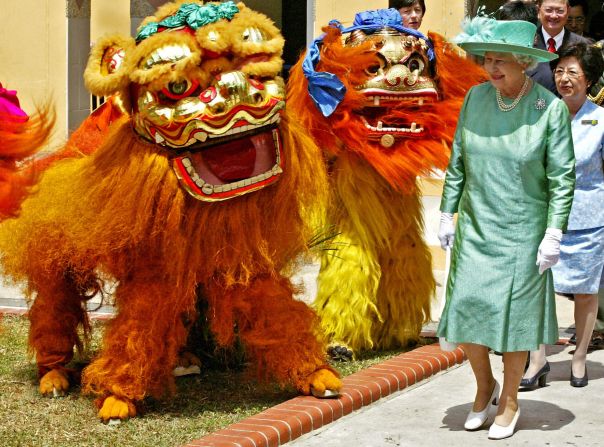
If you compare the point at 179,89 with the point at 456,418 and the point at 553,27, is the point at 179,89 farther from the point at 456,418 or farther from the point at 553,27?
the point at 553,27

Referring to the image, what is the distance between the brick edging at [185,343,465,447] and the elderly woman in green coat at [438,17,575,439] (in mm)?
682

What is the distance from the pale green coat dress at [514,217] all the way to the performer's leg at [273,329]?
0.70 meters

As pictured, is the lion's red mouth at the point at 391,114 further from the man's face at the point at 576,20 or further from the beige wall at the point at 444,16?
the beige wall at the point at 444,16

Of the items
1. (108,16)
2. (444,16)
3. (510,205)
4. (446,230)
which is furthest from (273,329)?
(108,16)

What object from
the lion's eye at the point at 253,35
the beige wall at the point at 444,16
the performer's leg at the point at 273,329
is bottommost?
the performer's leg at the point at 273,329

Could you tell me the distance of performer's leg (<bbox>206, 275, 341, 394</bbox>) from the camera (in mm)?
4906

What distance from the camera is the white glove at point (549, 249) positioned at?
14.7ft

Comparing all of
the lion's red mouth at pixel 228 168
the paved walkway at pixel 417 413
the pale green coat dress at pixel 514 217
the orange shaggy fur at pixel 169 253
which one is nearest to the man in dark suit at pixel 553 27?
the paved walkway at pixel 417 413

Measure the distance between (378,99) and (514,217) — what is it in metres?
1.42

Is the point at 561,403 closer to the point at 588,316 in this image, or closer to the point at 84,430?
the point at 588,316

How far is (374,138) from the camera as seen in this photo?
5.80m

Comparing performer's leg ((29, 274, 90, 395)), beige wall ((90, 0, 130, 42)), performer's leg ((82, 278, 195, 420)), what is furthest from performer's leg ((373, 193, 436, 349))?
beige wall ((90, 0, 130, 42))

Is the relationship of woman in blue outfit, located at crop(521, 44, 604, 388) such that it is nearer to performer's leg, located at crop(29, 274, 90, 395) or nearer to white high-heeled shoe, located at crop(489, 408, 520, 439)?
white high-heeled shoe, located at crop(489, 408, 520, 439)

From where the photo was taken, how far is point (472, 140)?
4707 millimetres
